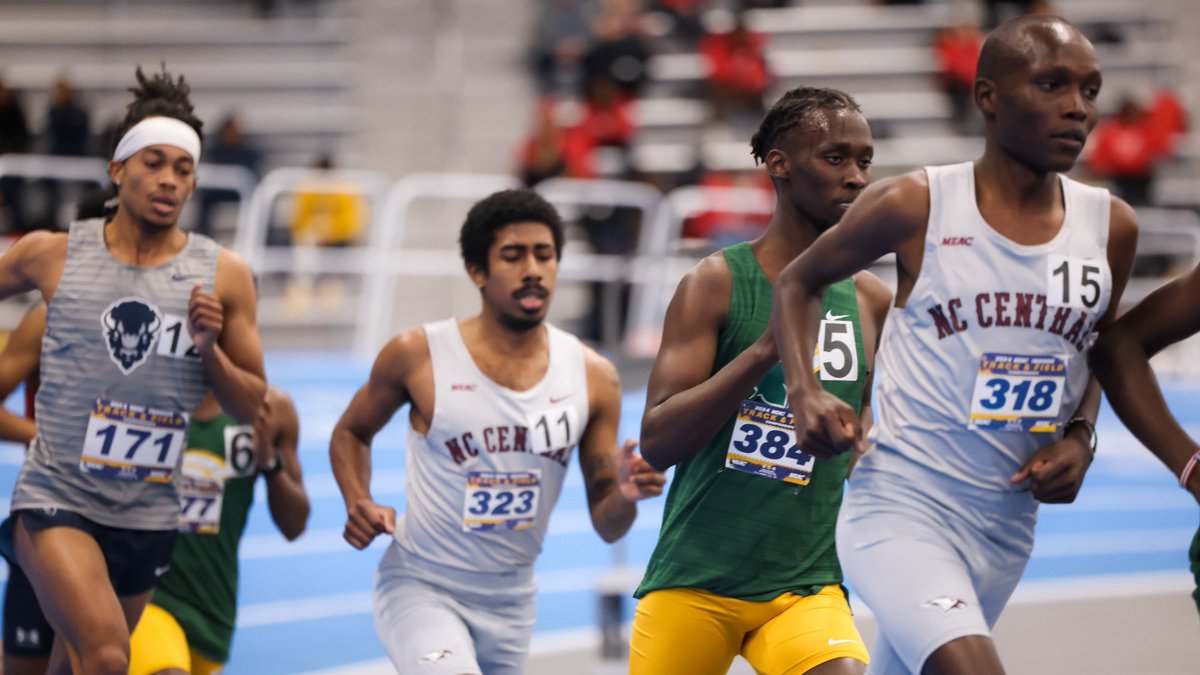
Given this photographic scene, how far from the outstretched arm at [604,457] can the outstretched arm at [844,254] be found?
1.16 m

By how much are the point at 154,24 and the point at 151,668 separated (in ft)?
48.1

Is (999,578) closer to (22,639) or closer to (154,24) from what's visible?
(22,639)

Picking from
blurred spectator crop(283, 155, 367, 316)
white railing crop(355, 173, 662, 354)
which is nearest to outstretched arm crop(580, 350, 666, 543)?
white railing crop(355, 173, 662, 354)

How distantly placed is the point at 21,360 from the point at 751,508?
8.71 ft

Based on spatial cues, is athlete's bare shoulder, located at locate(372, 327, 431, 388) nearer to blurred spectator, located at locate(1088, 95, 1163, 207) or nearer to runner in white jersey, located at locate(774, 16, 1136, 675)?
runner in white jersey, located at locate(774, 16, 1136, 675)

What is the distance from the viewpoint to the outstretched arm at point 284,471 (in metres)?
5.84

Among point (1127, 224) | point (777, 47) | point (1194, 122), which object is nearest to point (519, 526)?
point (1127, 224)

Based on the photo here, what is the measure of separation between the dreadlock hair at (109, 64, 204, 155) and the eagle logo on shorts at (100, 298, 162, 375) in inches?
24.4

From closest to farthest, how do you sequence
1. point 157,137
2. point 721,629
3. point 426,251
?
point 721,629
point 157,137
point 426,251

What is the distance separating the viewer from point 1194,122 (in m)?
18.3

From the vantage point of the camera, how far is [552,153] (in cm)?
1353

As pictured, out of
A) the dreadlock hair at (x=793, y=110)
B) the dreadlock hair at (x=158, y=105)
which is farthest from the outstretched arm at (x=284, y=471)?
the dreadlock hair at (x=793, y=110)

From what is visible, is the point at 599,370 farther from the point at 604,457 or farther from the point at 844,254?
the point at 844,254

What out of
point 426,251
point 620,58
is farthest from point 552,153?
point 620,58
